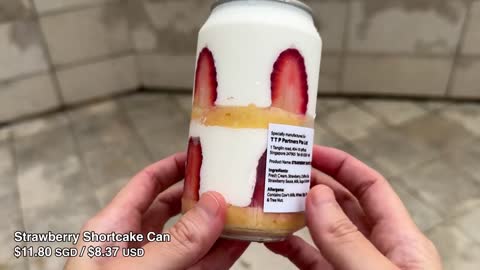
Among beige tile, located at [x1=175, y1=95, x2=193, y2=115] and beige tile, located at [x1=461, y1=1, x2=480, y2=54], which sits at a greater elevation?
beige tile, located at [x1=461, y1=1, x2=480, y2=54]

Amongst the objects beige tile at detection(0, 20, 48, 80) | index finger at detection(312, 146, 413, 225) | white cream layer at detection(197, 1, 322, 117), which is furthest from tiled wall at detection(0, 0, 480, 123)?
white cream layer at detection(197, 1, 322, 117)

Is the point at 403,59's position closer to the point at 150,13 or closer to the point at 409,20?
the point at 409,20

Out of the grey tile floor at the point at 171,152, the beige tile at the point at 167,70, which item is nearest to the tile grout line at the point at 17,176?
the grey tile floor at the point at 171,152

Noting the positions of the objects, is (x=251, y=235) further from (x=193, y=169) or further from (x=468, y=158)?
(x=468, y=158)

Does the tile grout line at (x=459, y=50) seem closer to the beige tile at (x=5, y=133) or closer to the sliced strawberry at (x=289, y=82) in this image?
the sliced strawberry at (x=289, y=82)

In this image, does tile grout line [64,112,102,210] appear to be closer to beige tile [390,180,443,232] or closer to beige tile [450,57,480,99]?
beige tile [390,180,443,232]

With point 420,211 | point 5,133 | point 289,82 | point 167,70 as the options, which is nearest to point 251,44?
point 289,82

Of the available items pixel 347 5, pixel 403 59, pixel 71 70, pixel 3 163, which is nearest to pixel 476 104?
pixel 403 59
